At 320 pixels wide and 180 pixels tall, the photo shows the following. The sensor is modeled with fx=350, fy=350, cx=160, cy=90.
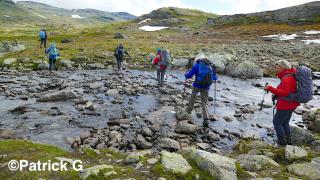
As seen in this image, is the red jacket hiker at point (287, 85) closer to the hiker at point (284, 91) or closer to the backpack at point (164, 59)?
the hiker at point (284, 91)

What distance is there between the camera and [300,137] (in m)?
14.6

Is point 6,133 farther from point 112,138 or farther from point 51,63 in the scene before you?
point 51,63

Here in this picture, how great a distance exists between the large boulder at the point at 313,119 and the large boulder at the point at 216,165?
9.25m

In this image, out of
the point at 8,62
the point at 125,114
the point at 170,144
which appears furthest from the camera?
the point at 8,62

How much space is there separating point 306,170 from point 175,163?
3.68 m

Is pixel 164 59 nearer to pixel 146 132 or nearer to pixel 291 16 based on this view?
pixel 146 132

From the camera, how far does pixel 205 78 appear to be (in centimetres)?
1753

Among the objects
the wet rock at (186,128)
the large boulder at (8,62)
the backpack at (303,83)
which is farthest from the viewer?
the large boulder at (8,62)

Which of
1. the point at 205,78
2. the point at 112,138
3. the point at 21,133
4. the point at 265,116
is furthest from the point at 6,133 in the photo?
the point at 265,116

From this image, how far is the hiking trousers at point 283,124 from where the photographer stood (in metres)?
13.0

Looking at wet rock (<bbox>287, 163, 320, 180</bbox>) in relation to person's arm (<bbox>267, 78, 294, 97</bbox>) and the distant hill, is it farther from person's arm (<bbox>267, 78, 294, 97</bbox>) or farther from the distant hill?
the distant hill

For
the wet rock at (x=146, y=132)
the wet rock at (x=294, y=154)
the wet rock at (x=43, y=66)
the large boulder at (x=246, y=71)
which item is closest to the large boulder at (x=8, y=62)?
the wet rock at (x=43, y=66)

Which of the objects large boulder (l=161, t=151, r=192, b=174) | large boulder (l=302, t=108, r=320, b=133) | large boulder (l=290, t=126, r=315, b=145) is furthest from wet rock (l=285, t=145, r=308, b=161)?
large boulder (l=302, t=108, r=320, b=133)

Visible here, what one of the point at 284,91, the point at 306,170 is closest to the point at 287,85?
the point at 284,91
